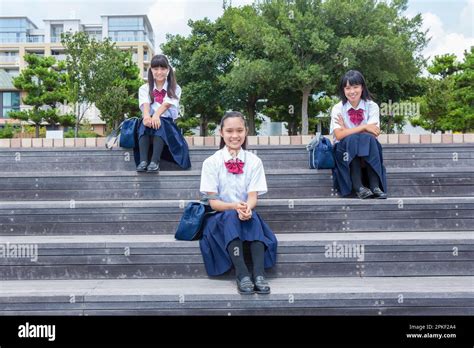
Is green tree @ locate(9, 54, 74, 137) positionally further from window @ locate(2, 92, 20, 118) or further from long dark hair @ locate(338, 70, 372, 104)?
window @ locate(2, 92, 20, 118)

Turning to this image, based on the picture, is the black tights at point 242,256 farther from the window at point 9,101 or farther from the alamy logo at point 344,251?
the window at point 9,101

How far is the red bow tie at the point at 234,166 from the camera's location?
11.7 feet

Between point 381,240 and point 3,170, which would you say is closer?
point 381,240

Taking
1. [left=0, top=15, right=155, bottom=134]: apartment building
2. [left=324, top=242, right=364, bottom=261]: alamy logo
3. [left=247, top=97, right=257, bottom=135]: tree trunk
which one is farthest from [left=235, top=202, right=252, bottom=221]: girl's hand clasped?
[left=0, top=15, right=155, bottom=134]: apartment building

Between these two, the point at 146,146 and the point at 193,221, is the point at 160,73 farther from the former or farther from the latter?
the point at 193,221

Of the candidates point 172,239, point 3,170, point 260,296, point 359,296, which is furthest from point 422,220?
point 3,170

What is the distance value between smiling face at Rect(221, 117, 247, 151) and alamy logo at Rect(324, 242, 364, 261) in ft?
3.19

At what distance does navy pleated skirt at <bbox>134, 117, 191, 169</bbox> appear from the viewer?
4.86 metres

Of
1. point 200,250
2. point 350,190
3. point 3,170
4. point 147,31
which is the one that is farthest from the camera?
point 147,31

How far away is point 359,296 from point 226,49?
1914cm

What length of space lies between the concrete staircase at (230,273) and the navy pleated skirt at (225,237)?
0.10 metres

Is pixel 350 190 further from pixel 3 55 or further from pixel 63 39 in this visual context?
pixel 3 55

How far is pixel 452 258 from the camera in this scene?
349cm
